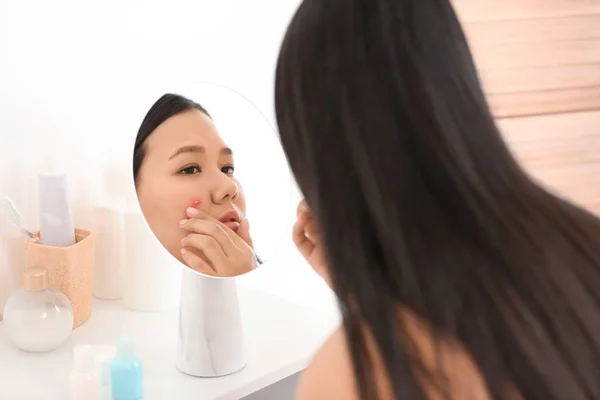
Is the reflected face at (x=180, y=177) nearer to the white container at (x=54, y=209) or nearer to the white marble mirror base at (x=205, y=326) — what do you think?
the white marble mirror base at (x=205, y=326)

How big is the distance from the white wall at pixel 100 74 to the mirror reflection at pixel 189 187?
0.11 ft

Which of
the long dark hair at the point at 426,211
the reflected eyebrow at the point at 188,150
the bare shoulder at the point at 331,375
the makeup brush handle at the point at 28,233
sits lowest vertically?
the makeup brush handle at the point at 28,233

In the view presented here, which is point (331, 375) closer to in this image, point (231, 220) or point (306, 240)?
point (306, 240)

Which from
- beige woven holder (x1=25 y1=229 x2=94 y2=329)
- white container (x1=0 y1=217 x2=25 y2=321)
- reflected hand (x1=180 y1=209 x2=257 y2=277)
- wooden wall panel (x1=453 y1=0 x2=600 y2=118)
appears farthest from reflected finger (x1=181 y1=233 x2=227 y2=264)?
wooden wall panel (x1=453 y1=0 x2=600 y2=118)

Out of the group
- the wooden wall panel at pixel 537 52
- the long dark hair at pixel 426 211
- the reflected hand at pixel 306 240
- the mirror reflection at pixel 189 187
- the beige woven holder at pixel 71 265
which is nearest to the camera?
the long dark hair at pixel 426 211

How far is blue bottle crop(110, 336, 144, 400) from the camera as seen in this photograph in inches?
30.5

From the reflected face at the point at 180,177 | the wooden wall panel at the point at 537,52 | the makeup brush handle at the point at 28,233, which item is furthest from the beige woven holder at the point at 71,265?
the wooden wall panel at the point at 537,52

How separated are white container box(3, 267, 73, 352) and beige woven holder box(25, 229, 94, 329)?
45 mm

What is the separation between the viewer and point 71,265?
0.94 m

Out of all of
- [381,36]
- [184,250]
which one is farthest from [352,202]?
[184,250]

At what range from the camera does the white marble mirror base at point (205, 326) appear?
2.76ft

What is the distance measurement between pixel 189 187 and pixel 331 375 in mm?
344

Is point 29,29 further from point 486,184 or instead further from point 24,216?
point 486,184

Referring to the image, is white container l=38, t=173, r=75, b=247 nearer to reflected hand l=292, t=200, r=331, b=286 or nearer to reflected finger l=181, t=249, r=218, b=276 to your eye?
reflected finger l=181, t=249, r=218, b=276
